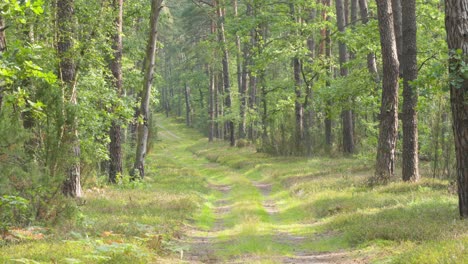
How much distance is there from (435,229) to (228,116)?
31.4 meters

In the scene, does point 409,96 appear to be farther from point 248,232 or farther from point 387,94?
point 248,232

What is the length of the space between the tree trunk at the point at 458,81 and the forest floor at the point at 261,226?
1.04m

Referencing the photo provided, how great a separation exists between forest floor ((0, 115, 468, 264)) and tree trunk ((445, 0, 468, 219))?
1036 millimetres

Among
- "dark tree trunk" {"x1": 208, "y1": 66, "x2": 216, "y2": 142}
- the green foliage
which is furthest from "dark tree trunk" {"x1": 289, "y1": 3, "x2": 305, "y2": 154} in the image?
"dark tree trunk" {"x1": 208, "y1": 66, "x2": 216, "y2": 142}

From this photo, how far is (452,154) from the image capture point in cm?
1555

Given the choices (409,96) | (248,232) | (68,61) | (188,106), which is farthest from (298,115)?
(188,106)

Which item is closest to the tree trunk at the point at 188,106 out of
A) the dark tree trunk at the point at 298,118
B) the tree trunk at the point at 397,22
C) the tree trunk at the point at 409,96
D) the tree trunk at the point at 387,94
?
the dark tree trunk at the point at 298,118

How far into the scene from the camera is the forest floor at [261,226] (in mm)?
7480

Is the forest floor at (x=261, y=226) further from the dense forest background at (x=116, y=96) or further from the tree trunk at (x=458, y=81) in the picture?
the tree trunk at (x=458, y=81)

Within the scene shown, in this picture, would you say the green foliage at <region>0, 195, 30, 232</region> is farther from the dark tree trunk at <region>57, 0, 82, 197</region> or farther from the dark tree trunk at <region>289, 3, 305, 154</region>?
the dark tree trunk at <region>289, 3, 305, 154</region>

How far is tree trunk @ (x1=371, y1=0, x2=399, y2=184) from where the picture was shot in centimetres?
1488

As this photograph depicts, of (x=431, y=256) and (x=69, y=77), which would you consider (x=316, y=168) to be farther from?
Result: (x=431, y=256)

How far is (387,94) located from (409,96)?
26.0 inches

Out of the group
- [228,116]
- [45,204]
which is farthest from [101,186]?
[228,116]
